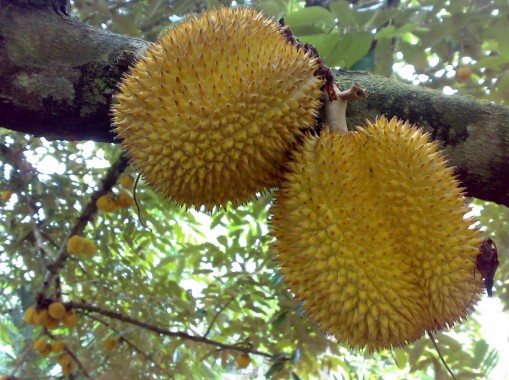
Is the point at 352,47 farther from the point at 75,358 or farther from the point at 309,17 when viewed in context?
the point at 75,358

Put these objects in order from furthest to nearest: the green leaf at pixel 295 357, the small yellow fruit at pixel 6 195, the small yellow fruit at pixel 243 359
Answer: the small yellow fruit at pixel 6 195
the small yellow fruit at pixel 243 359
the green leaf at pixel 295 357

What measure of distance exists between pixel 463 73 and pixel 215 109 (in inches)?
74.0

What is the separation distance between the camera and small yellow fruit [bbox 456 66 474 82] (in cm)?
241

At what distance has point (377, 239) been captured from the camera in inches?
38.5

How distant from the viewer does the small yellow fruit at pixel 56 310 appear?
8.23ft

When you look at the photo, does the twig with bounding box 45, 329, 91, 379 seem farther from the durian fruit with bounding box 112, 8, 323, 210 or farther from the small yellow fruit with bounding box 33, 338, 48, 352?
the durian fruit with bounding box 112, 8, 323, 210

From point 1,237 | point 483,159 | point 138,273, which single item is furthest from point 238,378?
point 483,159

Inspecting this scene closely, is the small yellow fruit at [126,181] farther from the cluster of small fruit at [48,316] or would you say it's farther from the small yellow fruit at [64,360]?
the small yellow fruit at [64,360]

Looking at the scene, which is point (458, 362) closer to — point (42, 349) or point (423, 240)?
point (423, 240)

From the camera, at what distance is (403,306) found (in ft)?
3.16

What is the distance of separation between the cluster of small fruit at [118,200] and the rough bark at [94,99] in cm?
131

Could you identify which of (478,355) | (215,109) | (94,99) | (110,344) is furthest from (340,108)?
(110,344)

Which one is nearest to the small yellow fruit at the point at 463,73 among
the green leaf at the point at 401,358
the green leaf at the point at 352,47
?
the green leaf at the point at 352,47

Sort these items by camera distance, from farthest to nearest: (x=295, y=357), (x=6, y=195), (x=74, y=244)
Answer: (x=6, y=195) → (x=74, y=244) → (x=295, y=357)
